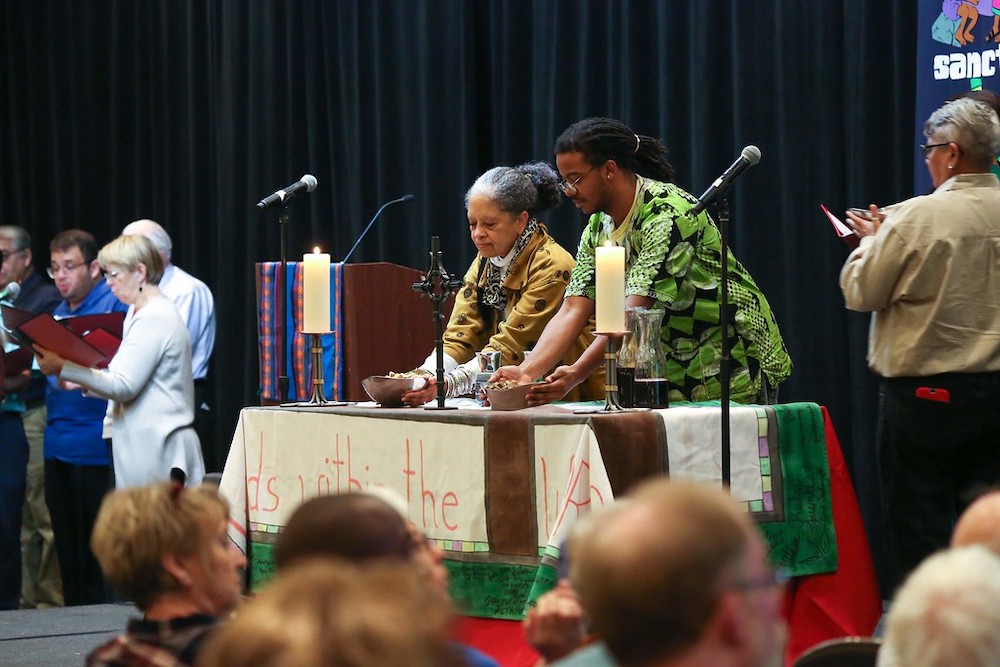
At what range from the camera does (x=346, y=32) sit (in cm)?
634

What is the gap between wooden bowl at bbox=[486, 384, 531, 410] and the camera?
3.26 m

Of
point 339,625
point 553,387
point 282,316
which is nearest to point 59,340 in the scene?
point 282,316

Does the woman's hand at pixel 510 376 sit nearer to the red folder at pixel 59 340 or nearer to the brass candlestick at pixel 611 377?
the brass candlestick at pixel 611 377

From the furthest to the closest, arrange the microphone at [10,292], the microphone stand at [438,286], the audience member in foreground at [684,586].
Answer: the microphone at [10,292] < the microphone stand at [438,286] < the audience member in foreground at [684,586]

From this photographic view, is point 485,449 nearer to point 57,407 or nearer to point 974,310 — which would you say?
point 974,310

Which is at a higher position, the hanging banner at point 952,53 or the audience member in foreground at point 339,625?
the hanging banner at point 952,53

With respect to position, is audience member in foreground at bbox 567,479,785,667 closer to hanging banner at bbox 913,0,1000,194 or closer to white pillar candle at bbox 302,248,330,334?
white pillar candle at bbox 302,248,330,334

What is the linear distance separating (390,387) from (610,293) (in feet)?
2.22


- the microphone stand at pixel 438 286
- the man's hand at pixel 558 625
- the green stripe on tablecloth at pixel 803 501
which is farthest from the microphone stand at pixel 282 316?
the man's hand at pixel 558 625

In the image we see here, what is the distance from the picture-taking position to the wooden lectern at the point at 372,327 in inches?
169

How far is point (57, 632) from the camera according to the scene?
16.2 ft

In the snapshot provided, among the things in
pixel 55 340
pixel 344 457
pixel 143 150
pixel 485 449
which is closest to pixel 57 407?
pixel 55 340

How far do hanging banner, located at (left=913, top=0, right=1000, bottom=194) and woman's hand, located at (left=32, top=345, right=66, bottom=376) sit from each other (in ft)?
9.21

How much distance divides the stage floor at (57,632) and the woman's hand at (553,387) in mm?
1757
